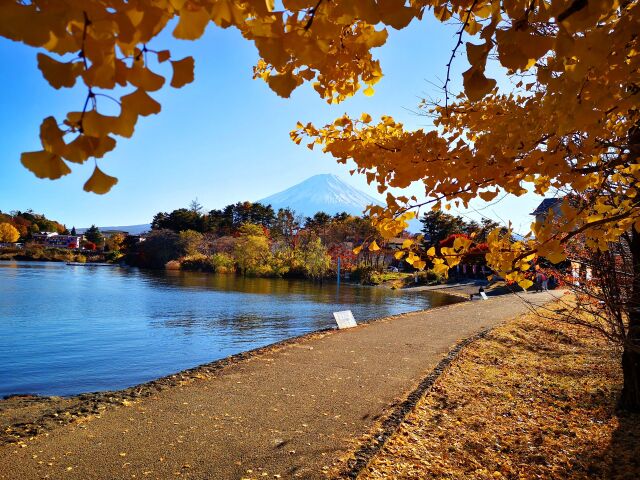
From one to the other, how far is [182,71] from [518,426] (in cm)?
482

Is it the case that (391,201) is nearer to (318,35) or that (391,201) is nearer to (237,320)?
(318,35)

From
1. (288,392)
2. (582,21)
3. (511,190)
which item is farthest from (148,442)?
(582,21)

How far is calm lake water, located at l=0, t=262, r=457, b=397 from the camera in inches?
316

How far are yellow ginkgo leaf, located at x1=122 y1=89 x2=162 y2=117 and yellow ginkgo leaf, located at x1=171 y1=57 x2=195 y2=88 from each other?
0.05 metres

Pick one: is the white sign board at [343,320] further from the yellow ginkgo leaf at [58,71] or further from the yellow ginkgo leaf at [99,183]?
the yellow ginkgo leaf at [58,71]

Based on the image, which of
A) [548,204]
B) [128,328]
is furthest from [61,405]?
[548,204]

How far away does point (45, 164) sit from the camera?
772mm

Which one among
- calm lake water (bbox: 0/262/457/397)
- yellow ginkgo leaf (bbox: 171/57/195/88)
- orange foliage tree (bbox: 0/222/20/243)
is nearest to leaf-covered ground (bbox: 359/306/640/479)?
yellow ginkgo leaf (bbox: 171/57/195/88)

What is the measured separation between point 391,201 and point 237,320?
13302 mm

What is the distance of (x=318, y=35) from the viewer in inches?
39.2

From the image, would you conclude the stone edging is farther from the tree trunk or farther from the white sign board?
the white sign board

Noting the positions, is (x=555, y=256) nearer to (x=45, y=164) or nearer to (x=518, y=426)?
(x=45, y=164)

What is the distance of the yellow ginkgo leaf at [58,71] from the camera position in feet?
2.40

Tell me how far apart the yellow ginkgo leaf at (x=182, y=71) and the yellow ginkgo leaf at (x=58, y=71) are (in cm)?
16
